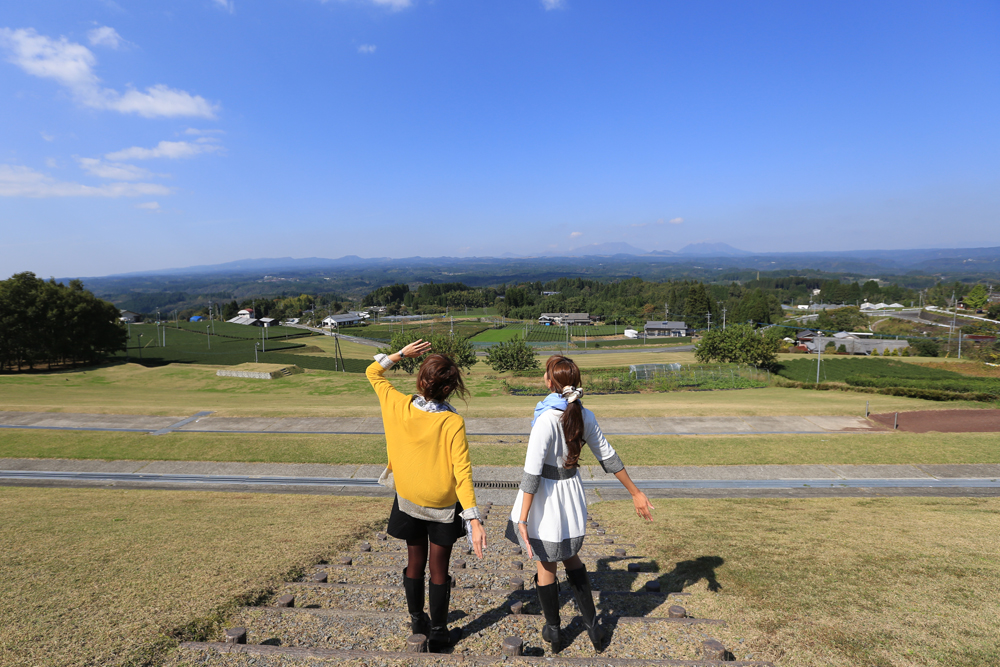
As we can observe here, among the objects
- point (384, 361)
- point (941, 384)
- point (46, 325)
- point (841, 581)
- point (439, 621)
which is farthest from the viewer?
point (46, 325)

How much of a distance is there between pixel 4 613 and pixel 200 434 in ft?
46.1

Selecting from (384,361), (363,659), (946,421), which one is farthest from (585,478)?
(946,421)

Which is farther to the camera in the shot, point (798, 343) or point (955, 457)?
point (798, 343)

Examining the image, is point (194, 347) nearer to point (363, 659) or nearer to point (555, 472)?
point (363, 659)

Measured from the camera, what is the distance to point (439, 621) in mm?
3594

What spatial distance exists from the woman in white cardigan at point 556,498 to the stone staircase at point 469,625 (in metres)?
0.30

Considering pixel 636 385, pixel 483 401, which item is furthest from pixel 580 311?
pixel 483 401

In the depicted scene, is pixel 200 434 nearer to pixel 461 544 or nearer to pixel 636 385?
pixel 461 544

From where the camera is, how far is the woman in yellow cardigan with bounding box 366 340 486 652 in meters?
3.49

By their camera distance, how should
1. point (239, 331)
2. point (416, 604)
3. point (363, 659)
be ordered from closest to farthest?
point (363, 659), point (416, 604), point (239, 331)

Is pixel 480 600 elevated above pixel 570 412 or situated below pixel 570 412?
below

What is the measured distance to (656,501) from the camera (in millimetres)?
10102

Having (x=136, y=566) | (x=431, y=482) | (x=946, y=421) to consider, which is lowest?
(x=946, y=421)

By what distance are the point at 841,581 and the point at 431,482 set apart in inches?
165
